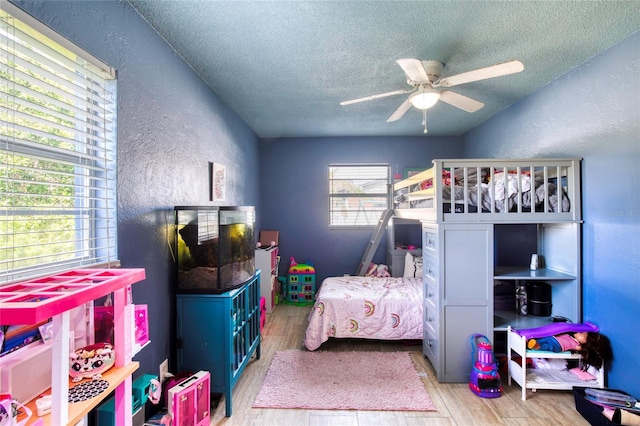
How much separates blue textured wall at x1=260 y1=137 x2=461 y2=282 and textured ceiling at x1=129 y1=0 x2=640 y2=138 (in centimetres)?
179

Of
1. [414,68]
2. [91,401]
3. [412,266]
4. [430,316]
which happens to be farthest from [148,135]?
[412,266]

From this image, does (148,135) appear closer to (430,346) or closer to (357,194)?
(430,346)

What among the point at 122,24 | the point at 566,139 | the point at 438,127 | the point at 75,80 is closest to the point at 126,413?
the point at 75,80

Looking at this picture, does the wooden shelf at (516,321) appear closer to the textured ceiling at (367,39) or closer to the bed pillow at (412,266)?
the bed pillow at (412,266)

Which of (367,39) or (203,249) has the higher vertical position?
(367,39)

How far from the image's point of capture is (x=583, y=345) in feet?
7.51

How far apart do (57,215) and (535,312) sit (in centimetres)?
346

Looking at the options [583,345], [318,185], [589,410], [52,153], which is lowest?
[589,410]

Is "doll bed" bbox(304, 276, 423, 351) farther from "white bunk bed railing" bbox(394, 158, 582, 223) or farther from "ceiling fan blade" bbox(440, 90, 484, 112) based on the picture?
"ceiling fan blade" bbox(440, 90, 484, 112)

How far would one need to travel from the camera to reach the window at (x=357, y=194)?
203 inches

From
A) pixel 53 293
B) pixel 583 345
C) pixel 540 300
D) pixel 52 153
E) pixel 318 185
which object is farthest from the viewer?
pixel 318 185

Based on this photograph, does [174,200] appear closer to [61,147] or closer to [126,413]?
[61,147]

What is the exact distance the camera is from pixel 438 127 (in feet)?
14.8

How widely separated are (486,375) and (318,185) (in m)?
3.49
